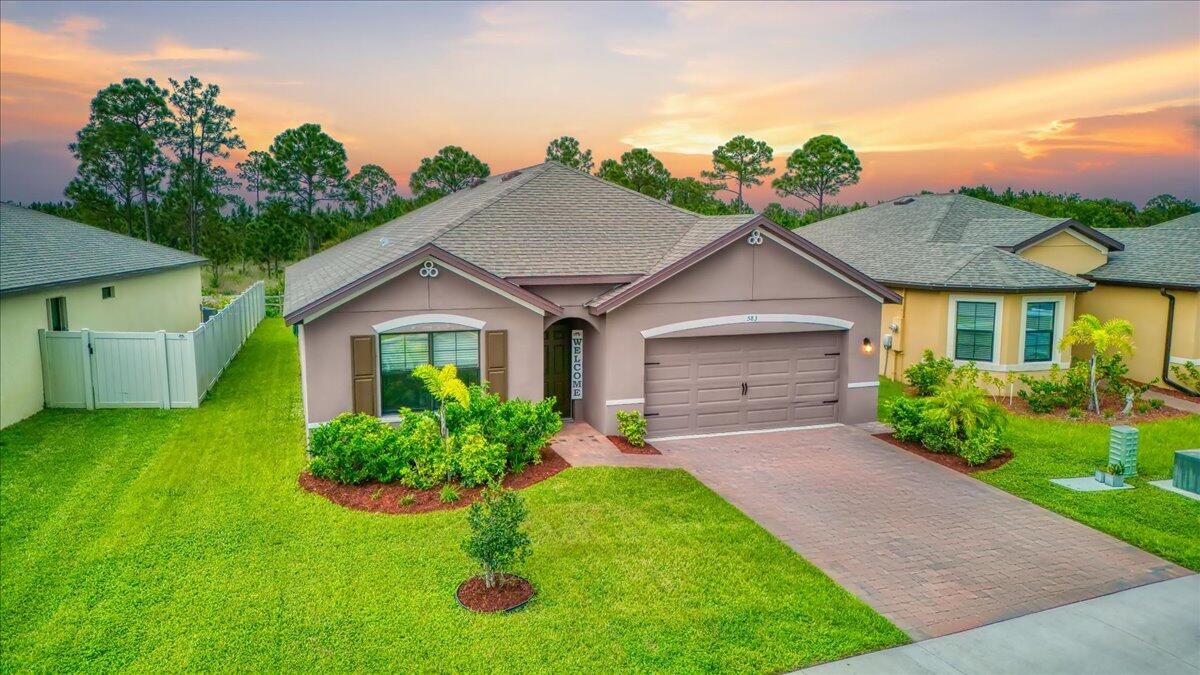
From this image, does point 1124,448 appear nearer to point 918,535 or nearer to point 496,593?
point 918,535

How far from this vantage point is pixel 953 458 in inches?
531

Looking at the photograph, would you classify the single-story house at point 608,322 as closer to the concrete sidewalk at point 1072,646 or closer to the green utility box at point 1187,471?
the green utility box at point 1187,471

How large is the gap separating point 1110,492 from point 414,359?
12.2 m

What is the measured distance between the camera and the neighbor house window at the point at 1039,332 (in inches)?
744

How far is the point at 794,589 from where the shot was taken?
822cm

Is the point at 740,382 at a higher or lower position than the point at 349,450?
higher

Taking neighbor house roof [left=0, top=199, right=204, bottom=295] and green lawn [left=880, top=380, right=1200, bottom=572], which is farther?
neighbor house roof [left=0, top=199, right=204, bottom=295]

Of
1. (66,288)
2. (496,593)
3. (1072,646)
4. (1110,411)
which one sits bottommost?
(1072,646)

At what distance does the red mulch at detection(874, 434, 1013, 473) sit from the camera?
13.0 m

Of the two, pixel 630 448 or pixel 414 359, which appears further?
pixel 630 448

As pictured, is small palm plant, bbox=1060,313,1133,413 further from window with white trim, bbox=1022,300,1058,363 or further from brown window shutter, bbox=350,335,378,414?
brown window shutter, bbox=350,335,378,414

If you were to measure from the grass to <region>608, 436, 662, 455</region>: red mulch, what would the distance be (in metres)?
1.23

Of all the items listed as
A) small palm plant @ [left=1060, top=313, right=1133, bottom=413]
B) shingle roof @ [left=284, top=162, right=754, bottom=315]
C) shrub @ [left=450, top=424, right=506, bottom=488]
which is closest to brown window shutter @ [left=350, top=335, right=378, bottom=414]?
shingle roof @ [left=284, top=162, right=754, bottom=315]

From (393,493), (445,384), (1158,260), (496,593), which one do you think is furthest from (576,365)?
(1158,260)
